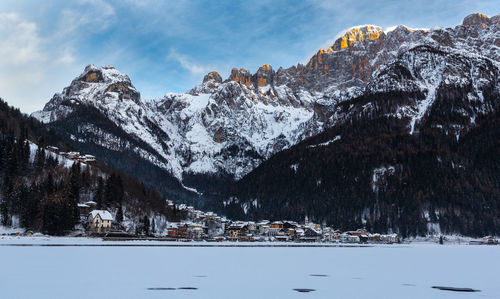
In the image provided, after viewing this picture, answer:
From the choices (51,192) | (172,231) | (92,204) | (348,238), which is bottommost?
(348,238)

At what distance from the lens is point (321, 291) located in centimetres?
3209

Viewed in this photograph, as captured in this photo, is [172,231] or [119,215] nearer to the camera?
[119,215]

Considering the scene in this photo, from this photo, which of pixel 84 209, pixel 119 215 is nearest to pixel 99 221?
pixel 84 209

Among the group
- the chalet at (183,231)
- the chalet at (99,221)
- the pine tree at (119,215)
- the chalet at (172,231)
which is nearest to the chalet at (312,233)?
the chalet at (183,231)

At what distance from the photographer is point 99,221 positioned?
425ft

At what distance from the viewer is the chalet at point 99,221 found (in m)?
128

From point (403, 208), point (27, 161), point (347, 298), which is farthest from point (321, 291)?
point (403, 208)

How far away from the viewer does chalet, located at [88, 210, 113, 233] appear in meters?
128

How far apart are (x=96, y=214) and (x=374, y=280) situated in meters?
108

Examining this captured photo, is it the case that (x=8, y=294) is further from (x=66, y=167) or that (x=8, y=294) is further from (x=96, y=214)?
(x=66, y=167)

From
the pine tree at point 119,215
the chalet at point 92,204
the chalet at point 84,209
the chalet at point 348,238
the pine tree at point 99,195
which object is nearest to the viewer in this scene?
the chalet at point 84,209

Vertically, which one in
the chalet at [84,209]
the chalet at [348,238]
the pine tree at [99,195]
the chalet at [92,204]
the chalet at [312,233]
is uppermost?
the pine tree at [99,195]

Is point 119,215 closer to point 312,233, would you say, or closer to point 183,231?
point 183,231

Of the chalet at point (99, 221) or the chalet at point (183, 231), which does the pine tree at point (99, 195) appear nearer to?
the chalet at point (99, 221)
